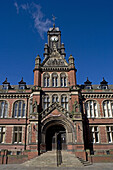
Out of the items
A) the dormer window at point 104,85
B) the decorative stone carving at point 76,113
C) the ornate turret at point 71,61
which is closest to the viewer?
the decorative stone carving at point 76,113

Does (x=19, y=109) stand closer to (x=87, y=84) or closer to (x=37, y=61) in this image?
(x=37, y=61)

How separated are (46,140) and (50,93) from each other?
8.76m

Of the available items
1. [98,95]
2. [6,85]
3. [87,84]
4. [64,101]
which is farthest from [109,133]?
[6,85]

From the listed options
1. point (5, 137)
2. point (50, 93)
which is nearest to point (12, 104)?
point (5, 137)

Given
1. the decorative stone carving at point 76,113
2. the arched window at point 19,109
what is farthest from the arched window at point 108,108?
the arched window at point 19,109

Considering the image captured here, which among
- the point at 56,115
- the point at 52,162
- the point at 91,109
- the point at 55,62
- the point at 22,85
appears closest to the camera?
the point at 52,162

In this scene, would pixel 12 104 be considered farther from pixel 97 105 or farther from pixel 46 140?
pixel 97 105

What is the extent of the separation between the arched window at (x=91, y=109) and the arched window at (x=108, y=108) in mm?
1838

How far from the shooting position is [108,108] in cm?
2888

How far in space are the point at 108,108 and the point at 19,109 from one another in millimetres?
18200

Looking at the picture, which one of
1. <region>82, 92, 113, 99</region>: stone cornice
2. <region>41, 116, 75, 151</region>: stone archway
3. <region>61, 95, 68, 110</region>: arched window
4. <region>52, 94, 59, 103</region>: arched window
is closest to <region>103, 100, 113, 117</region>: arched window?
<region>82, 92, 113, 99</region>: stone cornice

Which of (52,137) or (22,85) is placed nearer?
(52,137)

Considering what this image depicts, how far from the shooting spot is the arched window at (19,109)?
1101 inches

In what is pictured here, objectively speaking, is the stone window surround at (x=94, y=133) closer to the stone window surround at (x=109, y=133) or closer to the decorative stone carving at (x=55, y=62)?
the stone window surround at (x=109, y=133)
